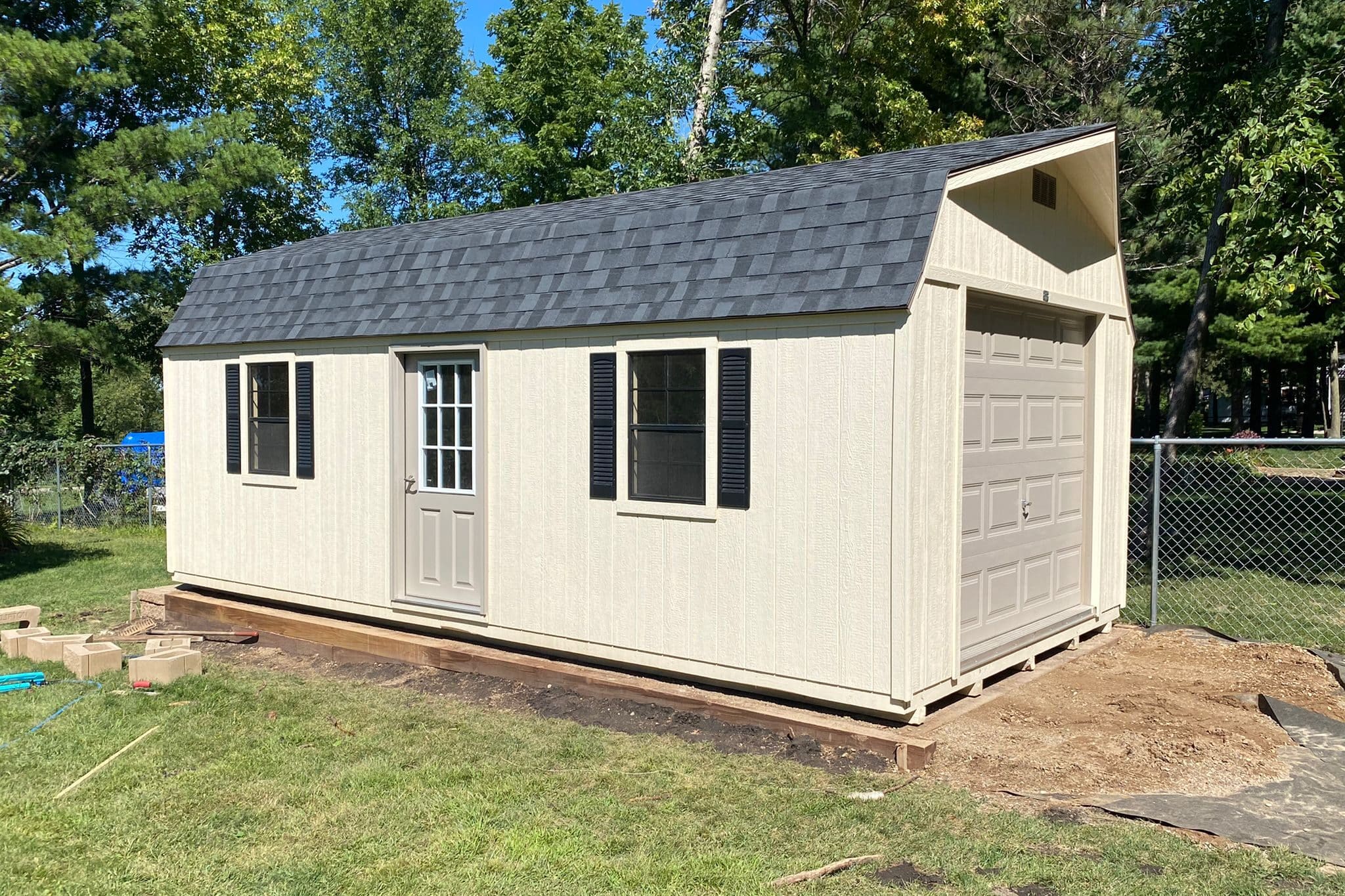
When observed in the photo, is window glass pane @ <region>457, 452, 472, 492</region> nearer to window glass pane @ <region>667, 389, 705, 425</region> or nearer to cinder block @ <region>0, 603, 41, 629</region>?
window glass pane @ <region>667, 389, 705, 425</region>

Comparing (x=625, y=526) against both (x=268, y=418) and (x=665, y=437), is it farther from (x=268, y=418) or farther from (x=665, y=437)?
(x=268, y=418)

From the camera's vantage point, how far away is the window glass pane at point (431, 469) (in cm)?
752

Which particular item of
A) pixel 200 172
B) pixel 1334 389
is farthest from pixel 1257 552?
pixel 1334 389

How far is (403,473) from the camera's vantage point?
7.55 m

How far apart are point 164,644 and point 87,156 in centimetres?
1400

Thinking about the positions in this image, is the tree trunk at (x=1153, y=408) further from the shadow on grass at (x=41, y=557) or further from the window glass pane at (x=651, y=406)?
the window glass pane at (x=651, y=406)

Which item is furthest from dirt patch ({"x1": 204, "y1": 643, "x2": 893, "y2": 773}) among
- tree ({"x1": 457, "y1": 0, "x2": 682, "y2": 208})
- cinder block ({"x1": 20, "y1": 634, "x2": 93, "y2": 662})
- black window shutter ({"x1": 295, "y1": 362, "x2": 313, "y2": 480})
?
tree ({"x1": 457, "y1": 0, "x2": 682, "y2": 208})

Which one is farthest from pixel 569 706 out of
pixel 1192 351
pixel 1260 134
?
pixel 1192 351

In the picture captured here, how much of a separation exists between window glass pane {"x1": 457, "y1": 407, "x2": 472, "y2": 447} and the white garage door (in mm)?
3440

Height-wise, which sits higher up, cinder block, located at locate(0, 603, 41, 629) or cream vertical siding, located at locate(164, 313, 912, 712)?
cream vertical siding, located at locate(164, 313, 912, 712)

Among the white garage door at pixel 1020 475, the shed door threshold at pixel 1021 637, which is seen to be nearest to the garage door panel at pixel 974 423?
the white garage door at pixel 1020 475

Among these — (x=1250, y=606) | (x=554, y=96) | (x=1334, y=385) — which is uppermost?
(x=554, y=96)

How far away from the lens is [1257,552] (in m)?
12.1

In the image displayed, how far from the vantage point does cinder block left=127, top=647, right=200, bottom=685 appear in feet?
22.2
